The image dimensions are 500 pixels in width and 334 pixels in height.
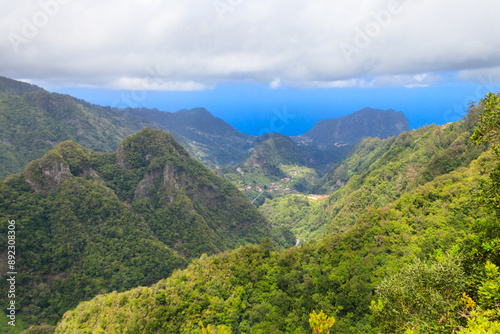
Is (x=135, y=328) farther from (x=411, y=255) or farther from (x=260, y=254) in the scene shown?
(x=411, y=255)

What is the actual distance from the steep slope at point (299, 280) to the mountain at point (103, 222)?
13689mm

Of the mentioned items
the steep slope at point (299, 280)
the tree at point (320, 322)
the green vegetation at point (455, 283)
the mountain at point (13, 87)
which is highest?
the mountain at point (13, 87)

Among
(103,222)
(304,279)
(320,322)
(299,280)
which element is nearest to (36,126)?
(103,222)

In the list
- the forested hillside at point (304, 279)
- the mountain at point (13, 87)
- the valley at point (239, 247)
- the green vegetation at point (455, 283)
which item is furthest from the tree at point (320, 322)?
the mountain at point (13, 87)

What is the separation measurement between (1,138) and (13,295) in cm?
11197

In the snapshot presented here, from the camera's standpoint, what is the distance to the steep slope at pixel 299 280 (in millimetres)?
26881

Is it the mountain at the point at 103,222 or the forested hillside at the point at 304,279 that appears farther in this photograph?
the mountain at the point at 103,222

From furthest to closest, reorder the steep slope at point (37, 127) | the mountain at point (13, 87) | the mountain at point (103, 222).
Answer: the mountain at point (13, 87) → the steep slope at point (37, 127) → the mountain at point (103, 222)

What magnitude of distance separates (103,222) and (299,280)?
46.3 metres

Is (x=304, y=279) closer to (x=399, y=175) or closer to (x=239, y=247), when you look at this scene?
(x=239, y=247)

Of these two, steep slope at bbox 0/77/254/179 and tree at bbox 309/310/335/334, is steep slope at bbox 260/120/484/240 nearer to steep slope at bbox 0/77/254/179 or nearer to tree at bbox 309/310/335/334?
tree at bbox 309/310/335/334

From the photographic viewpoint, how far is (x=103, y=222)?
56.5 meters

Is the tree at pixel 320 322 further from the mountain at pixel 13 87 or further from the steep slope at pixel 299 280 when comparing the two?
the mountain at pixel 13 87

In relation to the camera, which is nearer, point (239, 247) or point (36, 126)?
point (239, 247)
